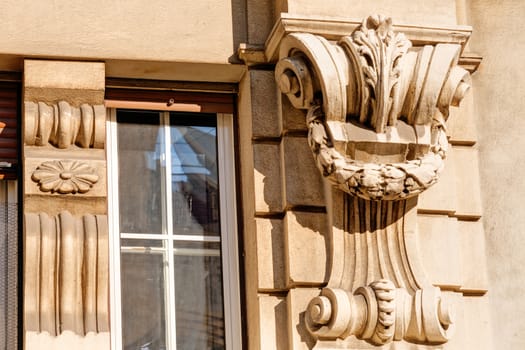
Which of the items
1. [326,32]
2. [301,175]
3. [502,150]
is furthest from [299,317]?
[502,150]

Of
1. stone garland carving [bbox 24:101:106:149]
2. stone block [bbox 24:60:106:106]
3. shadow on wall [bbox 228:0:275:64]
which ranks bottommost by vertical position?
stone garland carving [bbox 24:101:106:149]

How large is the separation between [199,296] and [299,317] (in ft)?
2.17

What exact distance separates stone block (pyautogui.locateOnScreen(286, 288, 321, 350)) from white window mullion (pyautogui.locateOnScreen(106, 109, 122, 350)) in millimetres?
907

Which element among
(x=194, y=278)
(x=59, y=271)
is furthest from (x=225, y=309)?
(x=59, y=271)

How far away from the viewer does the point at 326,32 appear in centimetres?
880

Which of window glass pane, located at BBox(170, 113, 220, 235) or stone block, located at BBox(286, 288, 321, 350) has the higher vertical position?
window glass pane, located at BBox(170, 113, 220, 235)

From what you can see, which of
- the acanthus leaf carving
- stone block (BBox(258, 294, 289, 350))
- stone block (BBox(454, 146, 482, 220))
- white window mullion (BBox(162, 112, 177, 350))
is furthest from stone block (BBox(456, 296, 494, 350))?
white window mullion (BBox(162, 112, 177, 350))

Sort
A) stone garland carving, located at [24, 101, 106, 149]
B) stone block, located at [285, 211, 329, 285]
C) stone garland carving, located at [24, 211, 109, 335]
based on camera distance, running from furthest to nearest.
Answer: stone garland carving, located at [24, 101, 106, 149]
stone block, located at [285, 211, 329, 285]
stone garland carving, located at [24, 211, 109, 335]

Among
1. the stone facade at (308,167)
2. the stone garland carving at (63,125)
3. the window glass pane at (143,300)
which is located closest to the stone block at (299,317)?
the stone facade at (308,167)

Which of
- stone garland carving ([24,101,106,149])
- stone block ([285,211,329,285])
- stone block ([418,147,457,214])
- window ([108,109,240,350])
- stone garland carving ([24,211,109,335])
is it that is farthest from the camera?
stone block ([418,147,457,214])

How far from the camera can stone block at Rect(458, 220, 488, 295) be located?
29.5 ft

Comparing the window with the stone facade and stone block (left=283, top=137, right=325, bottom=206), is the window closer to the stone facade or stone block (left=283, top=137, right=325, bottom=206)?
the stone facade

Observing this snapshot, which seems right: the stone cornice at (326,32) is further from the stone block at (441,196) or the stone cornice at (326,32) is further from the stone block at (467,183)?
the stone block at (441,196)

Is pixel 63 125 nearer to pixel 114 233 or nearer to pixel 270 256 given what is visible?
pixel 114 233
